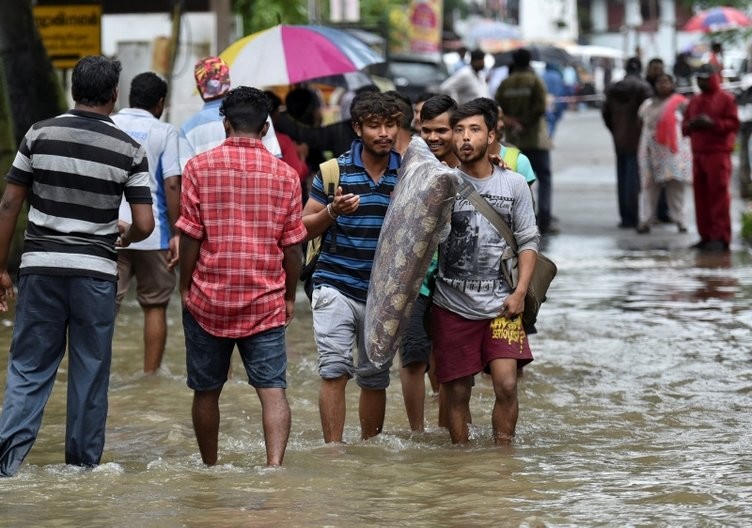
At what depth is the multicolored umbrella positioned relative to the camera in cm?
1161

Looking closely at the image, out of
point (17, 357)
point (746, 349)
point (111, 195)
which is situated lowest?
point (746, 349)

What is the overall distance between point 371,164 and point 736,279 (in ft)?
25.3

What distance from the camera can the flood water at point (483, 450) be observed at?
6348 millimetres

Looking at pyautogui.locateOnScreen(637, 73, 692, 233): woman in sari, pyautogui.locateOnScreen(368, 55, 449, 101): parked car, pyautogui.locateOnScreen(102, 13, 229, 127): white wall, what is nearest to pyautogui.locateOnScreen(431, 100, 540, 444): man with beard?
pyautogui.locateOnScreen(637, 73, 692, 233): woman in sari

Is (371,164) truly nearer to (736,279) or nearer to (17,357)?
(17,357)

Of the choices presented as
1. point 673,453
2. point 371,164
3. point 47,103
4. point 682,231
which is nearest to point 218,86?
point 371,164

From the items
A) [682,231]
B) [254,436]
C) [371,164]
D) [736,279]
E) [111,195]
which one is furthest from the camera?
[682,231]

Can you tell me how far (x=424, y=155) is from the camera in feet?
23.5

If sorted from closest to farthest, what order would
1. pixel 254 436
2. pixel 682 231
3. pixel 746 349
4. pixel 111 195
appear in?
1. pixel 111 195
2. pixel 254 436
3. pixel 746 349
4. pixel 682 231

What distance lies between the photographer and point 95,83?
6875 millimetres

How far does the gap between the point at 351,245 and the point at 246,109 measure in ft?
3.05

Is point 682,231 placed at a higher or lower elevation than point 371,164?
lower

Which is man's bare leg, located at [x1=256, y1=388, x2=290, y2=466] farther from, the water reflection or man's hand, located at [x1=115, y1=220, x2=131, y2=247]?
man's hand, located at [x1=115, y1=220, x2=131, y2=247]

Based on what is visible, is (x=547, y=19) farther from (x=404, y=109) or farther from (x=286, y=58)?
(x=404, y=109)
